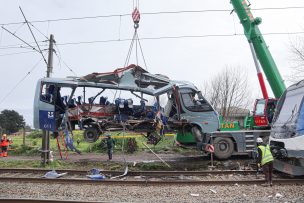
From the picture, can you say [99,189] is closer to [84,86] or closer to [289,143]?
[84,86]

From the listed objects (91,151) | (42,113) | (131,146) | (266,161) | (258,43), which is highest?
(258,43)

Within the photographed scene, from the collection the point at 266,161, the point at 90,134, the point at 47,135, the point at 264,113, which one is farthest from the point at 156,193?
the point at 264,113

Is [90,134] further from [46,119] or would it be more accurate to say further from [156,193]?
[156,193]

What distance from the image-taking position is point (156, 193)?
8797 mm

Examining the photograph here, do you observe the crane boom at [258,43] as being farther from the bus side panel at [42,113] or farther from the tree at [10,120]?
the tree at [10,120]

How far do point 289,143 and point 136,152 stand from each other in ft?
42.0

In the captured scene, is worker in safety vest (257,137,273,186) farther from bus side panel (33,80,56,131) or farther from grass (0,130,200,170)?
bus side panel (33,80,56,131)

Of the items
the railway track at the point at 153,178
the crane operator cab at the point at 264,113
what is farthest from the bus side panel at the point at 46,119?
the crane operator cab at the point at 264,113

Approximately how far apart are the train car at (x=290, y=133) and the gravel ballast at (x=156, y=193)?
0.92 metres

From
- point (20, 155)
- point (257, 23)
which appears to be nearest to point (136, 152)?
point (20, 155)

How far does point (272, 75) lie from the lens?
15.8m

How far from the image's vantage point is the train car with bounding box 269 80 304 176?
943cm

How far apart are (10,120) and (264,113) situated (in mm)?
45263

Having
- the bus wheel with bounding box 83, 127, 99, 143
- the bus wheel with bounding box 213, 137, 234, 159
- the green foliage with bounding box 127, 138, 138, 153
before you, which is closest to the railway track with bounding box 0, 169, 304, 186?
the bus wheel with bounding box 83, 127, 99, 143
